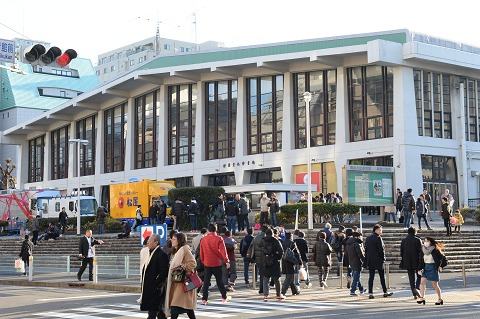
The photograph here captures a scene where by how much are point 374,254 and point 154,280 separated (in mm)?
7602

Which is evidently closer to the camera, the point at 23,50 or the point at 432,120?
the point at 23,50

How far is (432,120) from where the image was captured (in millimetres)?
44094

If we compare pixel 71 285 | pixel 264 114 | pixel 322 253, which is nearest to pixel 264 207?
pixel 71 285

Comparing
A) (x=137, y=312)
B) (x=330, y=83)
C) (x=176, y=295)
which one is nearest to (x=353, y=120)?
(x=330, y=83)

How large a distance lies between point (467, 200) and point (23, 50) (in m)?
36.6

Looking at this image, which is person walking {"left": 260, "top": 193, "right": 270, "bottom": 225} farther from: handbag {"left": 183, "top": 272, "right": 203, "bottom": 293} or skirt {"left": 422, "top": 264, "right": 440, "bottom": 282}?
handbag {"left": 183, "top": 272, "right": 203, "bottom": 293}

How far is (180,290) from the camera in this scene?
10547 mm

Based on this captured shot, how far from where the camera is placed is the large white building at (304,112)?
4316 cm

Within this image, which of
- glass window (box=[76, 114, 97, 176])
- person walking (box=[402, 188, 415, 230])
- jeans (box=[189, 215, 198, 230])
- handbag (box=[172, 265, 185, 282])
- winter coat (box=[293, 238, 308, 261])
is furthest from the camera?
glass window (box=[76, 114, 97, 176])

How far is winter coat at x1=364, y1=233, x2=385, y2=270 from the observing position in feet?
54.1

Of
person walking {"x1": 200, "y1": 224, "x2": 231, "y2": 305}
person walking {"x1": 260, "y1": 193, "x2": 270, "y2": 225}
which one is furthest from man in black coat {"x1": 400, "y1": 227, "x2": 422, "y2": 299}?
person walking {"x1": 260, "y1": 193, "x2": 270, "y2": 225}

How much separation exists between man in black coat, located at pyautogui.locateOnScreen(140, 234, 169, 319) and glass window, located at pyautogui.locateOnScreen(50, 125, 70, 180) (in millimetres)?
61365

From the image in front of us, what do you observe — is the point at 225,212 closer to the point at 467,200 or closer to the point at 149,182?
the point at 149,182

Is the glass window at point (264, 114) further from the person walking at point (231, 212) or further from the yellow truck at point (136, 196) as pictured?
the person walking at point (231, 212)
